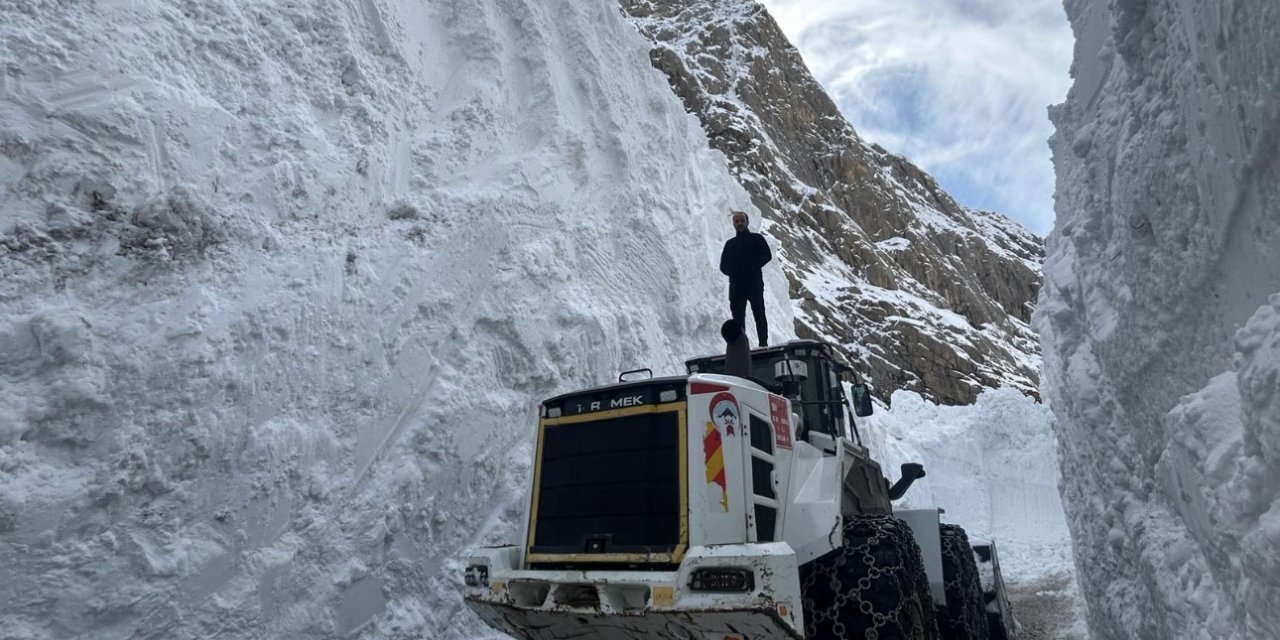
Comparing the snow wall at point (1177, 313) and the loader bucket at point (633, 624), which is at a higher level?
the snow wall at point (1177, 313)

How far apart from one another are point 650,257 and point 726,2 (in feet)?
246

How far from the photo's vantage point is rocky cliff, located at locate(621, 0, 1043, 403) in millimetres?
47062

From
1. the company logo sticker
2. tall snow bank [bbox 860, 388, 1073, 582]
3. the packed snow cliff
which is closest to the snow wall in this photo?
the company logo sticker

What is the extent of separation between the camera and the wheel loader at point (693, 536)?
3838 millimetres

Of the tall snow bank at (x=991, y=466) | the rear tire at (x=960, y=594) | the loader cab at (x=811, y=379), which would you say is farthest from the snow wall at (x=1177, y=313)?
the tall snow bank at (x=991, y=466)

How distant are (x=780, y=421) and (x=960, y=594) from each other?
3146 millimetres

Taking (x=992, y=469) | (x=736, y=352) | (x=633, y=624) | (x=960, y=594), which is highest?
(x=992, y=469)

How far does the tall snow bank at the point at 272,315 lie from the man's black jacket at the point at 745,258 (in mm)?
1693

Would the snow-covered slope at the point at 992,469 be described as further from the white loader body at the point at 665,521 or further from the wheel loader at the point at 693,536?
the white loader body at the point at 665,521

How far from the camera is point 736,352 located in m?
5.14

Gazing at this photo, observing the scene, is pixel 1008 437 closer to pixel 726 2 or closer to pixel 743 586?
pixel 743 586

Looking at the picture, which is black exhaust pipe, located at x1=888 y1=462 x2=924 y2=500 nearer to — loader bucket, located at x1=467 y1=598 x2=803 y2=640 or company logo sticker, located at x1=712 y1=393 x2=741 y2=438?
company logo sticker, located at x1=712 y1=393 x2=741 y2=438

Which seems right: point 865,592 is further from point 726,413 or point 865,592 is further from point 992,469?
point 992,469

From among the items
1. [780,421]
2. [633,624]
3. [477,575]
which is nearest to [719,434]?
[780,421]
